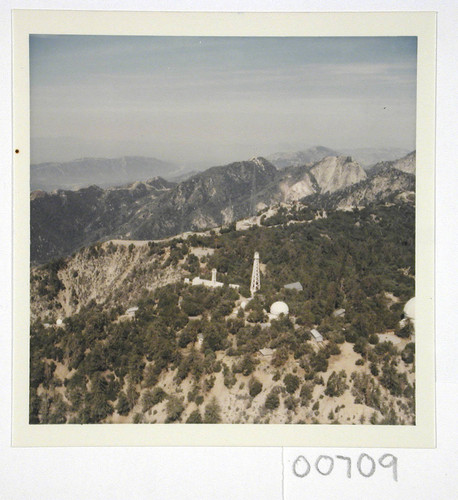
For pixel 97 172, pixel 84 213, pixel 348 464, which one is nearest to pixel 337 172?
pixel 97 172

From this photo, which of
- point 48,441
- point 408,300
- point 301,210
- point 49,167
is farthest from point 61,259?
point 408,300

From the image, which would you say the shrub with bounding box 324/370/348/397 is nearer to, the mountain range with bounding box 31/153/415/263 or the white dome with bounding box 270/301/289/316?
the white dome with bounding box 270/301/289/316

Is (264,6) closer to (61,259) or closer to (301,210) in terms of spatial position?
(301,210)

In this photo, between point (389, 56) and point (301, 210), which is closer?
point (389, 56)

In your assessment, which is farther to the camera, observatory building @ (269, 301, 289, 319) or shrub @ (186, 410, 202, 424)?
observatory building @ (269, 301, 289, 319)

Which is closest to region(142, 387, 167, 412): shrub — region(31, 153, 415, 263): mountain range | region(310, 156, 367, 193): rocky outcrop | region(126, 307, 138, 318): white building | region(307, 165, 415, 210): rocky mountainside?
region(126, 307, 138, 318): white building

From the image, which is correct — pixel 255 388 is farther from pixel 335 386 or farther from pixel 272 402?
pixel 335 386
